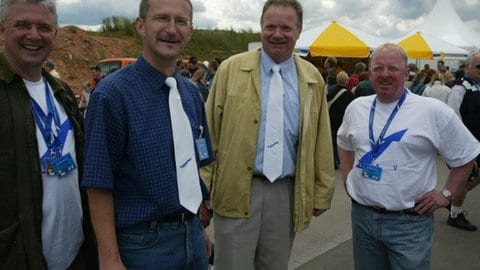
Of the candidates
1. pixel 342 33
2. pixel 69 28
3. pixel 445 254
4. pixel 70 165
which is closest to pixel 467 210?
pixel 445 254

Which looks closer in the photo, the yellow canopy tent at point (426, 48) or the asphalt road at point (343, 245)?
the asphalt road at point (343, 245)

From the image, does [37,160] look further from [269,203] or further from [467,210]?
[467,210]

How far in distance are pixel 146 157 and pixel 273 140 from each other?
1.05 m

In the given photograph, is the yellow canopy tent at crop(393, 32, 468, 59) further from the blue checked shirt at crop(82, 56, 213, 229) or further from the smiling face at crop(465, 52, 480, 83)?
the blue checked shirt at crop(82, 56, 213, 229)

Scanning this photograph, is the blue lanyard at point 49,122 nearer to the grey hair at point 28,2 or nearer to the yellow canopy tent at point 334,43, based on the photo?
the grey hair at point 28,2

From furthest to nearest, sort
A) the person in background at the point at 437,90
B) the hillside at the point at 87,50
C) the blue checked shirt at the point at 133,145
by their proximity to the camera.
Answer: the hillside at the point at 87,50 < the person in background at the point at 437,90 < the blue checked shirt at the point at 133,145

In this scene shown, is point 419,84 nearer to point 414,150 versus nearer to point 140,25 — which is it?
point 414,150

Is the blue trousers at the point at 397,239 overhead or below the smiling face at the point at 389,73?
below

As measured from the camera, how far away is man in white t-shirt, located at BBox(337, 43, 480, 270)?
2.62m

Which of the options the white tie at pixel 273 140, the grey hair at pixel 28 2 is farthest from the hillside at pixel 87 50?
the grey hair at pixel 28 2

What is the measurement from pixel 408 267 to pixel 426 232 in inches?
9.4

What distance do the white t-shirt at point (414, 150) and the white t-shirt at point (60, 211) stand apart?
165 cm

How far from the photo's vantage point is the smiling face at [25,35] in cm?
202

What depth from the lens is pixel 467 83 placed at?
5.47 m
